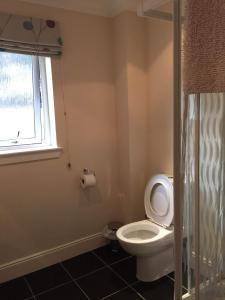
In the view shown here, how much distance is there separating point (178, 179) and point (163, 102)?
1.54m

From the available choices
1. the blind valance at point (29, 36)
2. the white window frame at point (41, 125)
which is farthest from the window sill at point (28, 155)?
the blind valance at point (29, 36)

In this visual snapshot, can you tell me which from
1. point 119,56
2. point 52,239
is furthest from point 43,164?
point 119,56

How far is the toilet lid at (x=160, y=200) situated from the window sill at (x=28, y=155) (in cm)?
85

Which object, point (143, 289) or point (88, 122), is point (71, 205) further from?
point (143, 289)

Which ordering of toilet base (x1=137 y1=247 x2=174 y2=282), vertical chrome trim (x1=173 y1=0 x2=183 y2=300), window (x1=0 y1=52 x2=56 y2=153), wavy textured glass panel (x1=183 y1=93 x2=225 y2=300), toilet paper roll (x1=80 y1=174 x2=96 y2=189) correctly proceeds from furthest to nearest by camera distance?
toilet paper roll (x1=80 y1=174 x2=96 y2=189) → window (x1=0 y1=52 x2=56 y2=153) → toilet base (x1=137 y1=247 x2=174 y2=282) → wavy textured glass panel (x1=183 y1=93 x2=225 y2=300) → vertical chrome trim (x1=173 y1=0 x2=183 y2=300)

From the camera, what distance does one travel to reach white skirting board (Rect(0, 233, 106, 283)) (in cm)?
212

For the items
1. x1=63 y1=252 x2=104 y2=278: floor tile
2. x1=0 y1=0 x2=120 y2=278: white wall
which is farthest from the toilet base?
x1=0 y1=0 x2=120 y2=278: white wall

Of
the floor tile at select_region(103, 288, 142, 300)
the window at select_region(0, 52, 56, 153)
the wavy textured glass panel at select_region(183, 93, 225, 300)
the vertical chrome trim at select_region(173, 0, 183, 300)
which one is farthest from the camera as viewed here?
the window at select_region(0, 52, 56, 153)

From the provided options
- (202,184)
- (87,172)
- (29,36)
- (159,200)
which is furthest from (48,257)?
(29,36)

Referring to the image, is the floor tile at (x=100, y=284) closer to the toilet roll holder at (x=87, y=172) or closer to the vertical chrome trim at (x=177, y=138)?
the toilet roll holder at (x=87, y=172)

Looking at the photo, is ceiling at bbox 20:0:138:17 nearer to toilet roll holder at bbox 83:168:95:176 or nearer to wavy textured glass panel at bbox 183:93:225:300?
toilet roll holder at bbox 83:168:95:176

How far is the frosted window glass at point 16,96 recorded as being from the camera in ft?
6.86

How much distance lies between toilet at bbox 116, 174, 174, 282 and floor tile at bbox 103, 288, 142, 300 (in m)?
0.15

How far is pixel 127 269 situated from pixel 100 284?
0.91ft
